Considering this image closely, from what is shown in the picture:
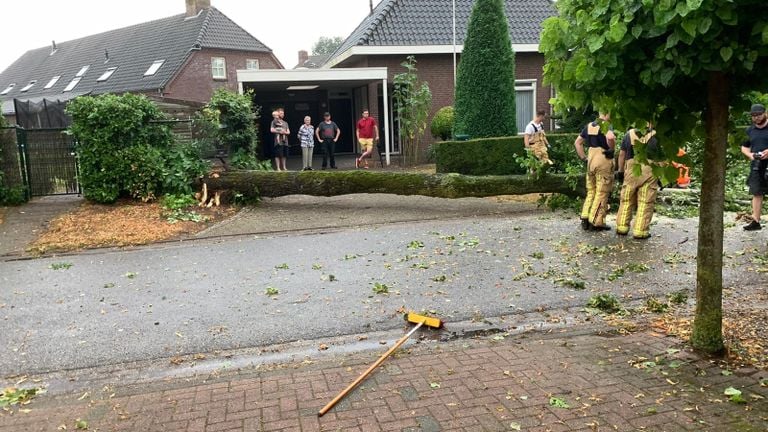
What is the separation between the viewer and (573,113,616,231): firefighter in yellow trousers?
8391 millimetres

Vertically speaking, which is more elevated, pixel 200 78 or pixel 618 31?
pixel 200 78

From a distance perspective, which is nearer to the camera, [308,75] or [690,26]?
[690,26]

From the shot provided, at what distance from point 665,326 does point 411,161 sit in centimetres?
1441

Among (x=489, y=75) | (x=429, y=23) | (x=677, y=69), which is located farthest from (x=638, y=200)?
(x=429, y=23)

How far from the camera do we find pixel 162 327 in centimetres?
529

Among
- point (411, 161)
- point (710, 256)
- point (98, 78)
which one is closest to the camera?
point (710, 256)

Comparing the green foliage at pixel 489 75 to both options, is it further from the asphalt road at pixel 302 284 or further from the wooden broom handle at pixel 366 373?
the wooden broom handle at pixel 366 373

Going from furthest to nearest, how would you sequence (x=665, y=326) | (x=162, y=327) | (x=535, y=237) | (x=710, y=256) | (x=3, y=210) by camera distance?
(x=3, y=210) < (x=535, y=237) < (x=162, y=327) < (x=665, y=326) < (x=710, y=256)

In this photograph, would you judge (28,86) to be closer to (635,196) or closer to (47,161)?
(47,161)

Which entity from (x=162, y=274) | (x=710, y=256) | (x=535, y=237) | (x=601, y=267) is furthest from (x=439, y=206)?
(x=710, y=256)

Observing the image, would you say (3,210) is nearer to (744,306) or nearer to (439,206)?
(439,206)

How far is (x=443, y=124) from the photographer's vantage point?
18297 millimetres

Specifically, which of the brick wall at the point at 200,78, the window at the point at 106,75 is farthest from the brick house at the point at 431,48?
the window at the point at 106,75

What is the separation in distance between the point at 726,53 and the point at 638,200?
16.6 ft
